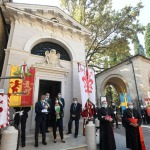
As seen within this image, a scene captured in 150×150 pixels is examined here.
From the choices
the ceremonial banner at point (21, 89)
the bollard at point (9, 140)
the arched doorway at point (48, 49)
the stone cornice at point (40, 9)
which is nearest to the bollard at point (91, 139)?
the bollard at point (9, 140)

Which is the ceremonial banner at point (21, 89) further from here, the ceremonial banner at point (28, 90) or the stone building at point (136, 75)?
the stone building at point (136, 75)

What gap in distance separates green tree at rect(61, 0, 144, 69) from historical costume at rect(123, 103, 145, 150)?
11907 mm

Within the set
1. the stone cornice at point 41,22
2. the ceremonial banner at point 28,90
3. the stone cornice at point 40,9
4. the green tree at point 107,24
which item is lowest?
the ceremonial banner at point 28,90

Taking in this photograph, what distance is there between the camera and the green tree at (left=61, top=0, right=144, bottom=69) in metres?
16.2

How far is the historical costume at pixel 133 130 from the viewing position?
4999mm

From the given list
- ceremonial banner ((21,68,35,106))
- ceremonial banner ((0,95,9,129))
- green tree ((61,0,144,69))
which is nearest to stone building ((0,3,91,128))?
ceremonial banner ((21,68,35,106))

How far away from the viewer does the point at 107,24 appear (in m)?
Result: 16.2

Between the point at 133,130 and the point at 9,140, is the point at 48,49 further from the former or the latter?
the point at 133,130

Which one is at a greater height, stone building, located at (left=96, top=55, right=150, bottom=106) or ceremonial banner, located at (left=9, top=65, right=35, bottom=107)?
stone building, located at (left=96, top=55, right=150, bottom=106)

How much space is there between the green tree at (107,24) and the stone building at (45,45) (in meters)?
6.84

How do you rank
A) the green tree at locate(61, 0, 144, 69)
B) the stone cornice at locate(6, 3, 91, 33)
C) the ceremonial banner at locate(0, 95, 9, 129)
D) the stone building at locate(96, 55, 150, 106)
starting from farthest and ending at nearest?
the green tree at locate(61, 0, 144, 69) < the stone building at locate(96, 55, 150, 106) < the stone cornice at locate(6, 3, 91, 33) < the ceremonial banner at locate(0, 95, 9, 129)

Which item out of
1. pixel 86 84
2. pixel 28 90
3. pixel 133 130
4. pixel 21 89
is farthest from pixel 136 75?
pixel 21 89

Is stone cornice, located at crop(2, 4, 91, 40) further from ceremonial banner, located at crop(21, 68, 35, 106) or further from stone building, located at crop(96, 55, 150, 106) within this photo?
stone building, located at crop(96, 55, 150, 106)

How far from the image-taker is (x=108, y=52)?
17.1 metres
